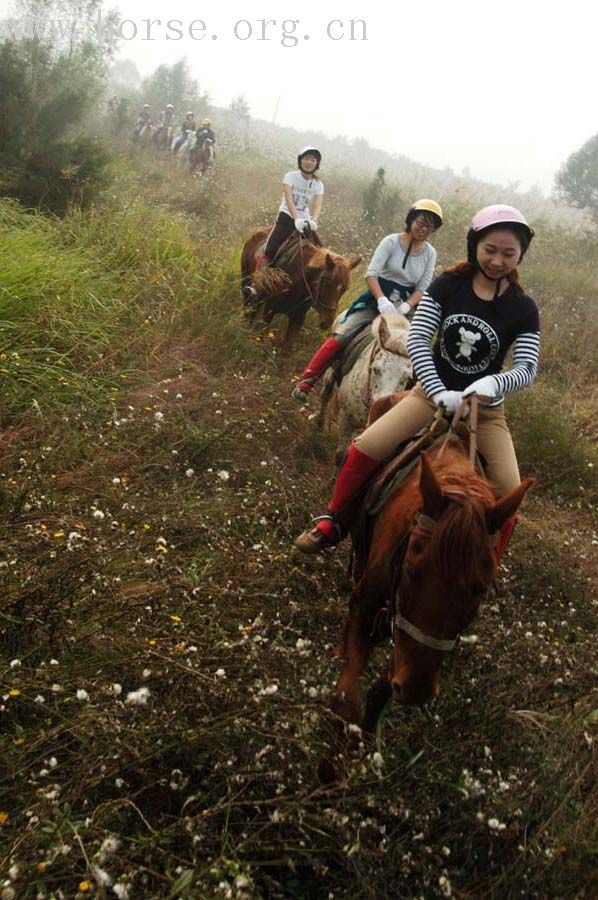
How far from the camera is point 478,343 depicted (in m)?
3.92

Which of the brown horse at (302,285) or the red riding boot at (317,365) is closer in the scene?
the red riding boot at (317,365)

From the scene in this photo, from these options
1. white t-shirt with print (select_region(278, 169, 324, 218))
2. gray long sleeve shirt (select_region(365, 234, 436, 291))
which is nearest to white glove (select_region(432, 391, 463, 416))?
gray long sleeve shirt (select_region(365, 234, 436, 291))

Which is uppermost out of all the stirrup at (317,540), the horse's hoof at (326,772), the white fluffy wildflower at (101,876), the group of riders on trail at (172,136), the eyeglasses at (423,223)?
the group of riders on trail at (172,136)

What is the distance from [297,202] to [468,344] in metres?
6.08

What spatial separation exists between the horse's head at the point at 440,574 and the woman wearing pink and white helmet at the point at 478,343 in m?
1.05

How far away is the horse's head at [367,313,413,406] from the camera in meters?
5.82

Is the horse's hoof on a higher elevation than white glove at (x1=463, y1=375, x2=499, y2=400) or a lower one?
lower

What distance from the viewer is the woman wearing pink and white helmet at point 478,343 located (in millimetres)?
3713

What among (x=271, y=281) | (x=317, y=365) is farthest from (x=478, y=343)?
(x=271, y=281)

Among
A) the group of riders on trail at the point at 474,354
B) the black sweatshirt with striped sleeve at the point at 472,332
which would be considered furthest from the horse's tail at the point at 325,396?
the black sweatshirt with striped sleeve at the point at 472,332

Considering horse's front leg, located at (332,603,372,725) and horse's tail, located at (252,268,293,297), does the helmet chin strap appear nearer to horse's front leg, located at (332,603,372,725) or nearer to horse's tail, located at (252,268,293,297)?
horse's front leg, located at (332,603,372,725)

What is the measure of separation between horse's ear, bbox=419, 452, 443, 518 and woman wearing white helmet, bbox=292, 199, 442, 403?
4030 mm

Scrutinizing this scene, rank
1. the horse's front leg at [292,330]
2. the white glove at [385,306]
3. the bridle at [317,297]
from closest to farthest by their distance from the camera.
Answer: the white glove at [385,306], the bridle at [317,297], the horse's front leg at [292,330]

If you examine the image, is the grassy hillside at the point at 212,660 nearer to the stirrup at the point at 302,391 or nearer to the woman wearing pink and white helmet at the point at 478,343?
the stirrup at the point at 302,391
